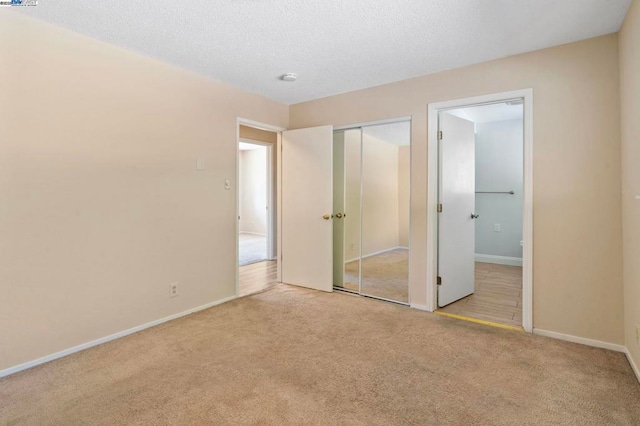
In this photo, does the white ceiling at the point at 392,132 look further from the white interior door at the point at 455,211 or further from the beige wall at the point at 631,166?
the beige wall at the point at 631,166

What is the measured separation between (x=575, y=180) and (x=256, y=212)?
310 inches

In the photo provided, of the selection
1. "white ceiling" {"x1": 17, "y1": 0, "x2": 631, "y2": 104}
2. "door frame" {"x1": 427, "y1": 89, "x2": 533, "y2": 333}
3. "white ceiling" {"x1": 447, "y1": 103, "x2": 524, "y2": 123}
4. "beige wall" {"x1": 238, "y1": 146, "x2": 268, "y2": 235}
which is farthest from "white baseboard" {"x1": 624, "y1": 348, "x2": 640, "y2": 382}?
"beige wall" {"x1": 238, "y1": 146, "x2": 268, "y2": 235}

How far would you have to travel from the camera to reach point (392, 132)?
4.25 meters

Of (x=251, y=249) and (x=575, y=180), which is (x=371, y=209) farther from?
(x=251, y=249)

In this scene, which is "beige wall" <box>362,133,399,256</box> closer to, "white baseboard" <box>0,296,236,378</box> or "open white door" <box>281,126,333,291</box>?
"open white door" <box>281,126,333,291</box>

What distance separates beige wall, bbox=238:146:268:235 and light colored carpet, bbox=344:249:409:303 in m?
5.01

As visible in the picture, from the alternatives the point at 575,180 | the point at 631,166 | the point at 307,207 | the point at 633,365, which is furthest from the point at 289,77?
the point at 633,365

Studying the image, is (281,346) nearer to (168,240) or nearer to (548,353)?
A: (168,240)

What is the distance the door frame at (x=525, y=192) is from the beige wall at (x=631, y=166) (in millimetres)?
579

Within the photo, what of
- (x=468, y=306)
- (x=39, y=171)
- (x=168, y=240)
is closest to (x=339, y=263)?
(x=468, y=306)

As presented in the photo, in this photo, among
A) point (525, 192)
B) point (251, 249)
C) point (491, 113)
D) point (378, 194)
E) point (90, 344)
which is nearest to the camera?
point (90, 344)

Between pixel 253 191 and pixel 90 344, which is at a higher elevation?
pixel 253 191

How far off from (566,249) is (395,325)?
59.8 inches

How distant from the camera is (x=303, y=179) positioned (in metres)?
4.17
